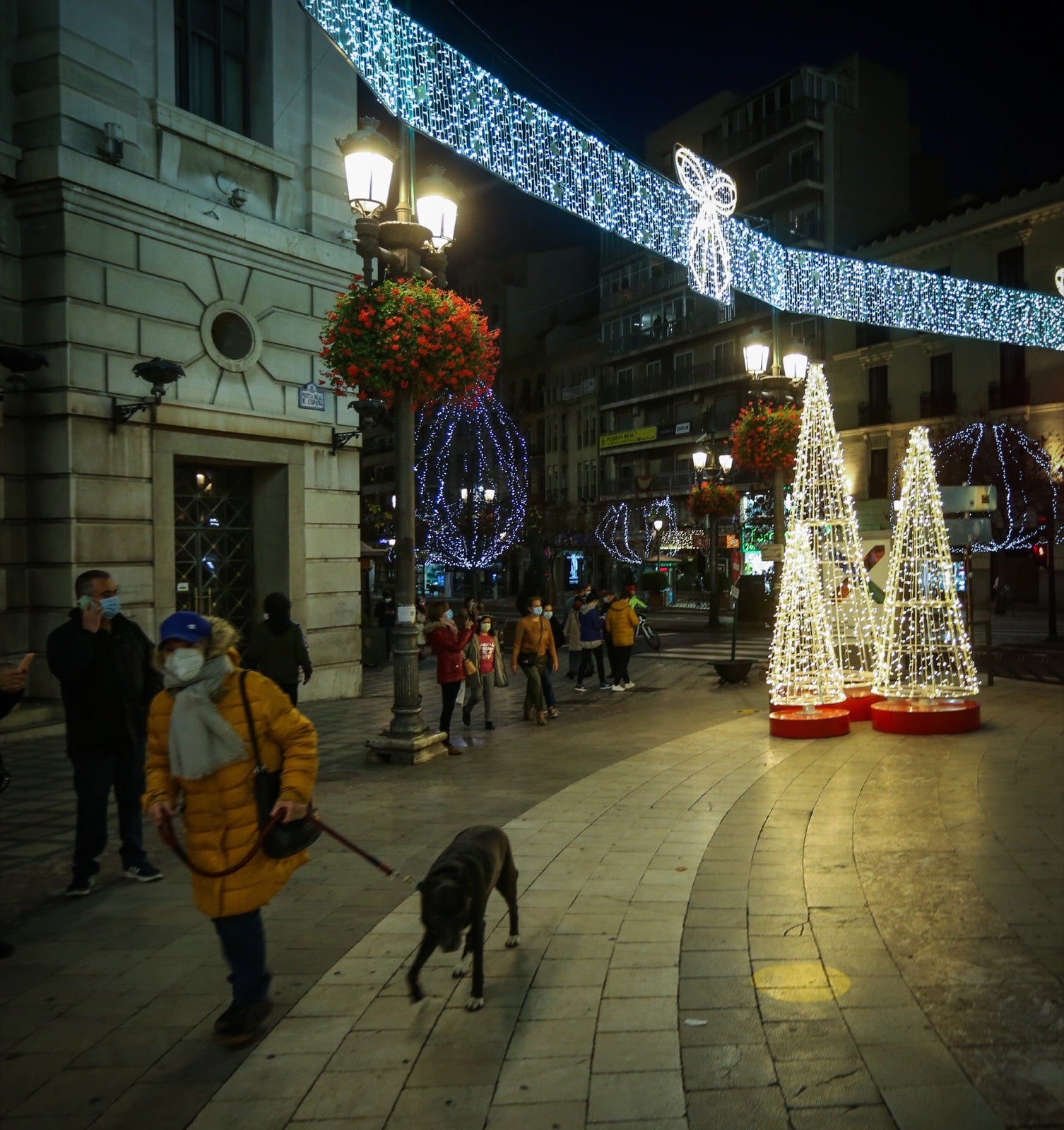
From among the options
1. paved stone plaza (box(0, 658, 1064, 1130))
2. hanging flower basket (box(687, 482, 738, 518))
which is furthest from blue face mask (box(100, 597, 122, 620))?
hanging flower basket (box(687, 482, 738, 518))

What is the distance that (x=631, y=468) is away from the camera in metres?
58.3

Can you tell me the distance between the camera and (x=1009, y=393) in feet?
116

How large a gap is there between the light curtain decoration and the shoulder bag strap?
5.78m

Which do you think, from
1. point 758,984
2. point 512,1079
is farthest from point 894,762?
point 512,1079

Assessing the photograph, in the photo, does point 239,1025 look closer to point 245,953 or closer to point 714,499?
point 245,953

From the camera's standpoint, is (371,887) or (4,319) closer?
(371,887)

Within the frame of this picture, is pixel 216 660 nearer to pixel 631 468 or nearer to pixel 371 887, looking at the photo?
pixel 371 887

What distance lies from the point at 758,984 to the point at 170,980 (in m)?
2.58

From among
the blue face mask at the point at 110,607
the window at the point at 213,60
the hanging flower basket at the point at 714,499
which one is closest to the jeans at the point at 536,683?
the blue face mask at the point at 110,607

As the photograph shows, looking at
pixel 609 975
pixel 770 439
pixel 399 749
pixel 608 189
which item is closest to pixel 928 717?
pixel 399 749

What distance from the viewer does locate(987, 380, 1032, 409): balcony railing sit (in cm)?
3494

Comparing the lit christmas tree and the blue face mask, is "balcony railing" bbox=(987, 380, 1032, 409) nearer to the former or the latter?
the lit christmas tree

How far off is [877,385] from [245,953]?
41.6 m

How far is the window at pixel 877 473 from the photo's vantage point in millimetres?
40438
